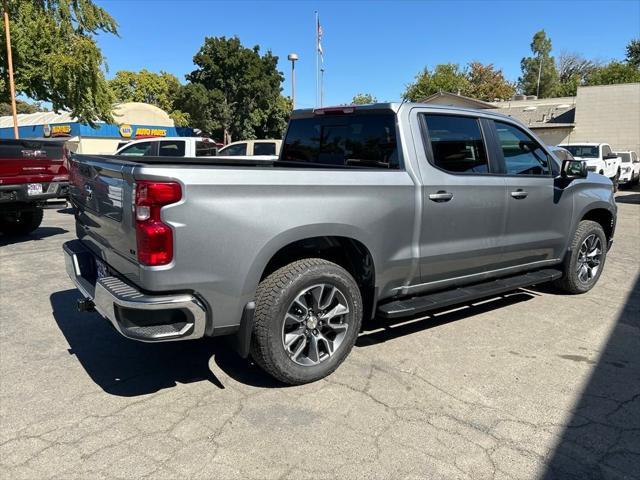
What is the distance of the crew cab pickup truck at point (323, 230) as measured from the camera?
2.89 meters

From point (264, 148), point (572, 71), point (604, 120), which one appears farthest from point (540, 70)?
point (264, 148)

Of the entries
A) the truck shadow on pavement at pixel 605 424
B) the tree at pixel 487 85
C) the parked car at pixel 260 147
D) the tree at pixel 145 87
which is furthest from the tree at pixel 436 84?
the truck shadow on pavement at pixel 605 424

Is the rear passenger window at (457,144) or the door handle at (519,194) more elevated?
Result: the rear passenger window at (457,144)

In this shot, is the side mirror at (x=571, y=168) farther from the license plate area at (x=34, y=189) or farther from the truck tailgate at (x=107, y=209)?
the license plate area at (x=34, y=189)

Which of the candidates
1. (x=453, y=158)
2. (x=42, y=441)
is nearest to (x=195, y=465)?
(x=42, y=441)

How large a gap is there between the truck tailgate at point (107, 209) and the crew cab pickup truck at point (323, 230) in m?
0.02

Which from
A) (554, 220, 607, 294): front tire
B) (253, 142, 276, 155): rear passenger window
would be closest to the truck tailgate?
(554, 220, 607, 294): front tire

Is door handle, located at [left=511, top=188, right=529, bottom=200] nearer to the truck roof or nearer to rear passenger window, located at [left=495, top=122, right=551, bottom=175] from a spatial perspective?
rear passenger window, located at [left=495, top=122, right=551, bottom=175]

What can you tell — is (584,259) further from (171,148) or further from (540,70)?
(540,70)

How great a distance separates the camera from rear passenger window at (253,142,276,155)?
1597 centimetres

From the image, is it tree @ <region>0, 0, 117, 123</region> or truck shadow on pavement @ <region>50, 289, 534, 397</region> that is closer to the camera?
truck shadow on pavement @ <region>50, 289, 534, 397</region>

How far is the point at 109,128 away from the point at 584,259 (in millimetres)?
32983

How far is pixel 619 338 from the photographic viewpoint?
444 centimetres

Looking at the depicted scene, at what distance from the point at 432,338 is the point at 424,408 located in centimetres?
122
